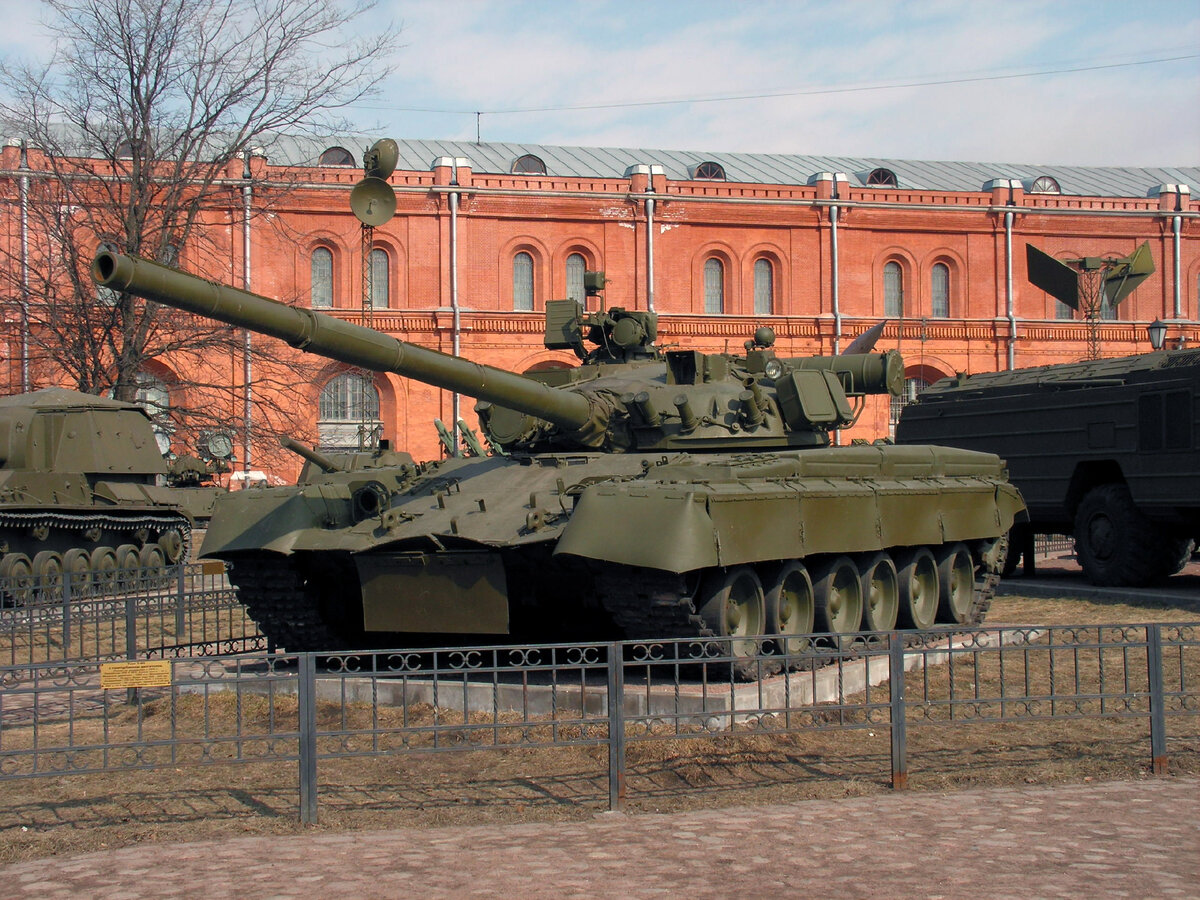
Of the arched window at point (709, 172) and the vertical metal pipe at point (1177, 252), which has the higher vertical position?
the arched window at point (709, 172)

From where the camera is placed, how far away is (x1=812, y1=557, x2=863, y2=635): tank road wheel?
10.6 metres

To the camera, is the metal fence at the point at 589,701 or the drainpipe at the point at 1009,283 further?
the drainpipe at the point at 1009,283

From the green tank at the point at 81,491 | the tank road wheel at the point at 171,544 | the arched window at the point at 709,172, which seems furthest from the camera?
the arched window at the point at 709,172

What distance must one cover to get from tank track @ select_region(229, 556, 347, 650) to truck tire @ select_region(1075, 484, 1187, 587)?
33.1 ft

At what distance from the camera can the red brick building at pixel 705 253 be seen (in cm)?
3659

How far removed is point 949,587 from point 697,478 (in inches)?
178

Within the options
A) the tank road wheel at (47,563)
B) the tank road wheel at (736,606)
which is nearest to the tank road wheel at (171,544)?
the tank road wheel at (47,563)

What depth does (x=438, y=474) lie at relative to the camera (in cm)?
1064

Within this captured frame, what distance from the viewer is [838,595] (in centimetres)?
1096

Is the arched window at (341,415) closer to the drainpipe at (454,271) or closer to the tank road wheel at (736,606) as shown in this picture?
the drainpipe at (454,271)

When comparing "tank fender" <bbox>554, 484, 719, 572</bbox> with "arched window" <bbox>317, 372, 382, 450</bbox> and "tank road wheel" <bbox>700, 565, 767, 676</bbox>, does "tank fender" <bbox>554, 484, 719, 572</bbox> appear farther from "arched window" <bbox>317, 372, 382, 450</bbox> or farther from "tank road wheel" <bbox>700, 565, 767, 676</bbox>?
"arched window" <bbox>317, 372, 382, 450</bbox>

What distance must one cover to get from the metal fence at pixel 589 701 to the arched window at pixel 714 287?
93.2 ft

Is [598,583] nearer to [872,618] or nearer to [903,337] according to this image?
[872,618]

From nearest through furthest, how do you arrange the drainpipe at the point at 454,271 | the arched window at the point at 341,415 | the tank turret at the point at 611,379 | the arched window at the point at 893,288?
the tank turret at the point at 611,379, the arched window at the point at 341,415, the drainpipe at the point at 454,271, the arched window at the point at 893,288
